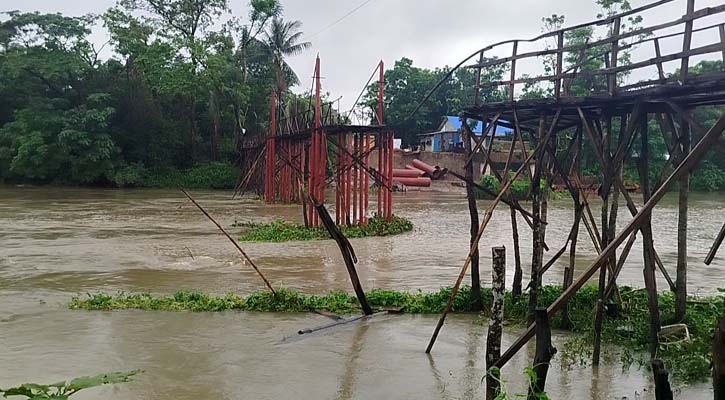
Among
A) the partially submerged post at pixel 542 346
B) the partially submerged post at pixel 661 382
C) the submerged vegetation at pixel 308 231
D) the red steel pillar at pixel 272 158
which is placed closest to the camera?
the partially submerged post at pixel 661 382

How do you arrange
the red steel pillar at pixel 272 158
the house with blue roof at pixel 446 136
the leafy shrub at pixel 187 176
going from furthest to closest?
the house with blue roof at pixel 446 136
the leafy shrub at pixel 187 176
the red steel pillar at pixel 272 158

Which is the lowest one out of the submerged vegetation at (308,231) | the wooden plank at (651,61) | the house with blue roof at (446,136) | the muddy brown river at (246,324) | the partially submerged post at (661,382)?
the muddy brown river at (246,324)

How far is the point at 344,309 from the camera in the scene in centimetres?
991

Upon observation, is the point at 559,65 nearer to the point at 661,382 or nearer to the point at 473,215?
the point at 473,215

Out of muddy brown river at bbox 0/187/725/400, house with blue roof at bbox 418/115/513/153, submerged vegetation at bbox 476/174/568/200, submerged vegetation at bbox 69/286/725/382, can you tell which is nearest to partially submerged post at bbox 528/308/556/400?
muddy brown river at bbox 0/187/725/400

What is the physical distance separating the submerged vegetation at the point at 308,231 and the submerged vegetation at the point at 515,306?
695 cm

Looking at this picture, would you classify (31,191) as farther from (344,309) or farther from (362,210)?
(344,309)

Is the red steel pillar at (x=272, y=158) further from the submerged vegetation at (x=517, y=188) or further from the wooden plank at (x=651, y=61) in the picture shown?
the wooden plank at (x=651, y=61)

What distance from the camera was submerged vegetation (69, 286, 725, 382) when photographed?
7824 millimetres

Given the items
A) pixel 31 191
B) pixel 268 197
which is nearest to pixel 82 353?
pixel 268 197

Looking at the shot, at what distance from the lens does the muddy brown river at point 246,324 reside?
22.5 feet

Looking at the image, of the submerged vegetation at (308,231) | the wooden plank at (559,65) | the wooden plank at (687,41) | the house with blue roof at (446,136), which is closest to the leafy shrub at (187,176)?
the house with blue roof at (446,136)

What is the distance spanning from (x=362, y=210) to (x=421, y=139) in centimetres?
3599

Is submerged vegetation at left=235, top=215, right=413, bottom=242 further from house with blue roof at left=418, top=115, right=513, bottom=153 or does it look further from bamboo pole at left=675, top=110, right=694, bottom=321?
house with blue roof at left=418, top=115, right=513, bottom=153
